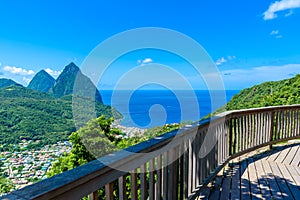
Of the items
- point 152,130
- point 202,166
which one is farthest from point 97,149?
point 202,166

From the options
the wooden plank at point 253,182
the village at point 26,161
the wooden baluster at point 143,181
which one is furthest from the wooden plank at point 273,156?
the village at point 26,161

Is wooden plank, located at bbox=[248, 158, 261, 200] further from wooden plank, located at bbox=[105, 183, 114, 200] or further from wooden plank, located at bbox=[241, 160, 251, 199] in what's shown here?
wooden plank, located at bbox=[105, 183, 114, 200]

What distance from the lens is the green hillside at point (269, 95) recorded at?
29.1 feet

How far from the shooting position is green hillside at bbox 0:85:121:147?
7867 millimetres

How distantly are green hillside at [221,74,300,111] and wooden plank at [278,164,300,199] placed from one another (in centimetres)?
304

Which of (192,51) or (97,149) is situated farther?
(97,149)

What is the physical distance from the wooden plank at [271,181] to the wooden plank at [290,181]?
18 cm

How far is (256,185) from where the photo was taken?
347 centimetres

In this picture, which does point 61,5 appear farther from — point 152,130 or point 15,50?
point 152,130

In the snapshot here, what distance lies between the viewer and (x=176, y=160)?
7.44 feet

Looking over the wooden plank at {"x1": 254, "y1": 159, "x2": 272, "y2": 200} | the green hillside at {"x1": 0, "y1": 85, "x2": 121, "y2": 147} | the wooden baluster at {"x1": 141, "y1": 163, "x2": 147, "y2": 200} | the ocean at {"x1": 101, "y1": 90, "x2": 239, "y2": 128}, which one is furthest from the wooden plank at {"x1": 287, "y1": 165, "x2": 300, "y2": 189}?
the green hillside at {"x1": 0, "y1": 85, "x2": 121, "y2": 147}

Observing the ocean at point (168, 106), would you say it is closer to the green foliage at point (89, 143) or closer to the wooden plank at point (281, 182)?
the wooden plank at point (281, 182)

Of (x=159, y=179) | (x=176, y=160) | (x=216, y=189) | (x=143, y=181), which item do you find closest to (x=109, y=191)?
(x=143, y=181)

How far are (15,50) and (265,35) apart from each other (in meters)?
22.4
